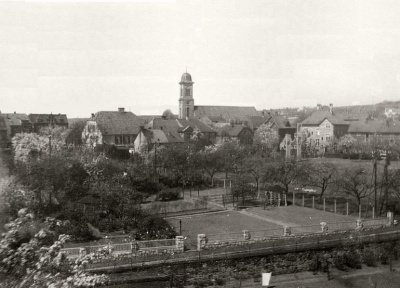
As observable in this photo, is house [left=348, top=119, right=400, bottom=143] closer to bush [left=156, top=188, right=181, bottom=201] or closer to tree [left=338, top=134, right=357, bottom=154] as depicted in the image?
tree [left=338, top=134, right=357, bottom=154]

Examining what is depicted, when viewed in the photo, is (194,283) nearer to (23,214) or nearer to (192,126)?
(23,214)

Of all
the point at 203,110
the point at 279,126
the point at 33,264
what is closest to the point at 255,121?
the point at 279,126

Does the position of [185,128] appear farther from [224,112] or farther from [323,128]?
[224,112]

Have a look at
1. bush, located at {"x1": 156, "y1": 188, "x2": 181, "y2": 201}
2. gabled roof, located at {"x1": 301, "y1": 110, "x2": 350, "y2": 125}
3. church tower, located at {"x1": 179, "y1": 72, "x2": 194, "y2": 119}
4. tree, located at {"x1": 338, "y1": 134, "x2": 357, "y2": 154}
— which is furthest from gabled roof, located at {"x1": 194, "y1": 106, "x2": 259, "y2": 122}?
bush, located at {"x1": 156, "y1": 188, "x2": 181, "y2": 201}

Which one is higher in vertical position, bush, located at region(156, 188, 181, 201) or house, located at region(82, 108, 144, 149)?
house, located at region(82, 108, 144, 149)

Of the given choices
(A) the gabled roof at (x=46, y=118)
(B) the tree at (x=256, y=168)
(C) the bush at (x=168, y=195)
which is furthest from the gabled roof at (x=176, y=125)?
(C) the bush at (x=168, y=195)

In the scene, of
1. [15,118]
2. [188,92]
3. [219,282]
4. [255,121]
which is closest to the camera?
[219,282]

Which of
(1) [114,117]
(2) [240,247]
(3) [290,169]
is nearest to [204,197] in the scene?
(3) [290,169]
